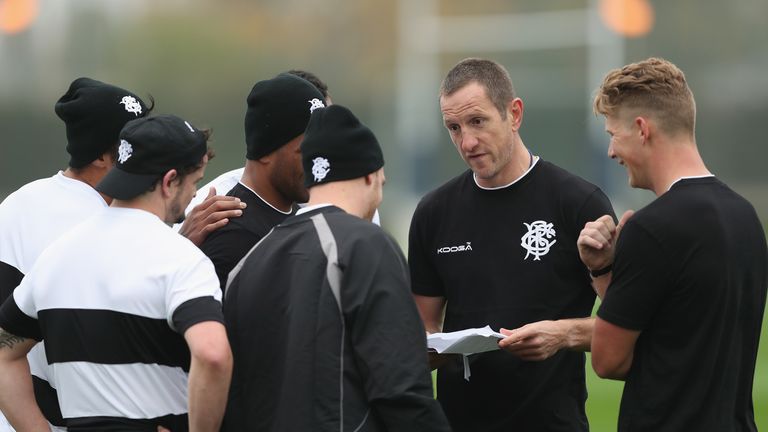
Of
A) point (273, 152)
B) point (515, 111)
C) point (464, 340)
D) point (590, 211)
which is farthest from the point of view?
point (515, 111)

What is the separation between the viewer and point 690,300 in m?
3.83

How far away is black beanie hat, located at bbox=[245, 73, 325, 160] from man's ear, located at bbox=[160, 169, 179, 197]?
0.62 m

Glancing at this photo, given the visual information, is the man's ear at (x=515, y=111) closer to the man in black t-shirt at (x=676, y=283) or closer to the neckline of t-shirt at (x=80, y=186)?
the man in black t-shirt at (x=676, y=283)

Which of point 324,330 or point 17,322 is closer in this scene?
point 324,330

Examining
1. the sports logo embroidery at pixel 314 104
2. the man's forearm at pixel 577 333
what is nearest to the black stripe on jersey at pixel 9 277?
the sports logo embroidery at pixel 314 104

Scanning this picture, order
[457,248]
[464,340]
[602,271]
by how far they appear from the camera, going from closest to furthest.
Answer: [464,340] < [602,271] < [457,248]

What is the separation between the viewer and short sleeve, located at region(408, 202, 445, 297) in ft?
16.7

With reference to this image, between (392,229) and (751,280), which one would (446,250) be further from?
(392,229)

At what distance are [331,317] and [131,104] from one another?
1465 millimetres

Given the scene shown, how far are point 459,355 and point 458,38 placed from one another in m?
37.2

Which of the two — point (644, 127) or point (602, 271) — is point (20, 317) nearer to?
point (602, 271)

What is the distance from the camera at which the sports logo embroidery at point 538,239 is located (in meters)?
4.82

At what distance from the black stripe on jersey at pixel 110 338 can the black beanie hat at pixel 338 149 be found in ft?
2.36

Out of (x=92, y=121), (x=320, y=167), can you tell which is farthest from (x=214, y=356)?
(x=92, y=121)
